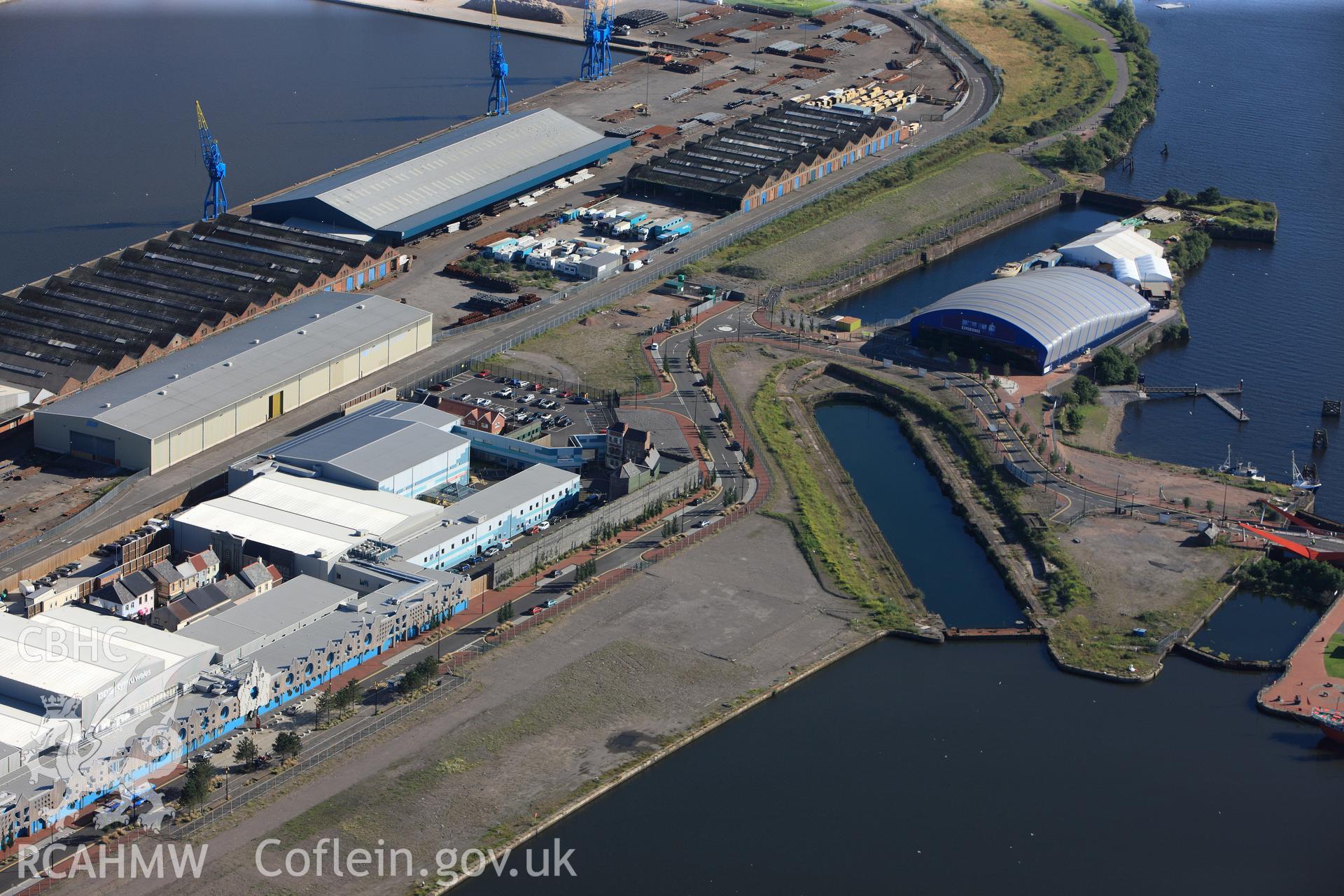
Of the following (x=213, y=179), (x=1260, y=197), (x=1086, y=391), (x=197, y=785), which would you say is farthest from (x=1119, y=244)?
(x=197, y=785)

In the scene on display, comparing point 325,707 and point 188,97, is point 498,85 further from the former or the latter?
point 325,707

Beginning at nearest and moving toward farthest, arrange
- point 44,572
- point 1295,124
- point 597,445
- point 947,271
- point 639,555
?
point 44,572
point 639,555
point 597,445
point 947,271
point 1295,124

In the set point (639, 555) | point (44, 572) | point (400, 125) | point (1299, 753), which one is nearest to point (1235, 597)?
point (1299, 753)

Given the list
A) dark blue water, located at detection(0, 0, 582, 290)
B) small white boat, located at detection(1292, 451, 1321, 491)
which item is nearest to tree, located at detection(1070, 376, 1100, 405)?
small white boat, located at detection(1292, 451, 1321, 491)

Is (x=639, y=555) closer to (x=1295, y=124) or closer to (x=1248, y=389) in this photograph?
(x=1248, y=389)

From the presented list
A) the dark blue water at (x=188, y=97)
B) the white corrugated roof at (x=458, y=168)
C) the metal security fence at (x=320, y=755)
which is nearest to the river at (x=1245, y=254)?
the white corrugated roof at (x=458, y=168)

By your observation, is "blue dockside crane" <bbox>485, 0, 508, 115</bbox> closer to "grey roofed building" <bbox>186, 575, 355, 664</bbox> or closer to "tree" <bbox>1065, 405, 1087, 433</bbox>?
"tree" <bbox>1065, 405, 1087, 433</bbox>
